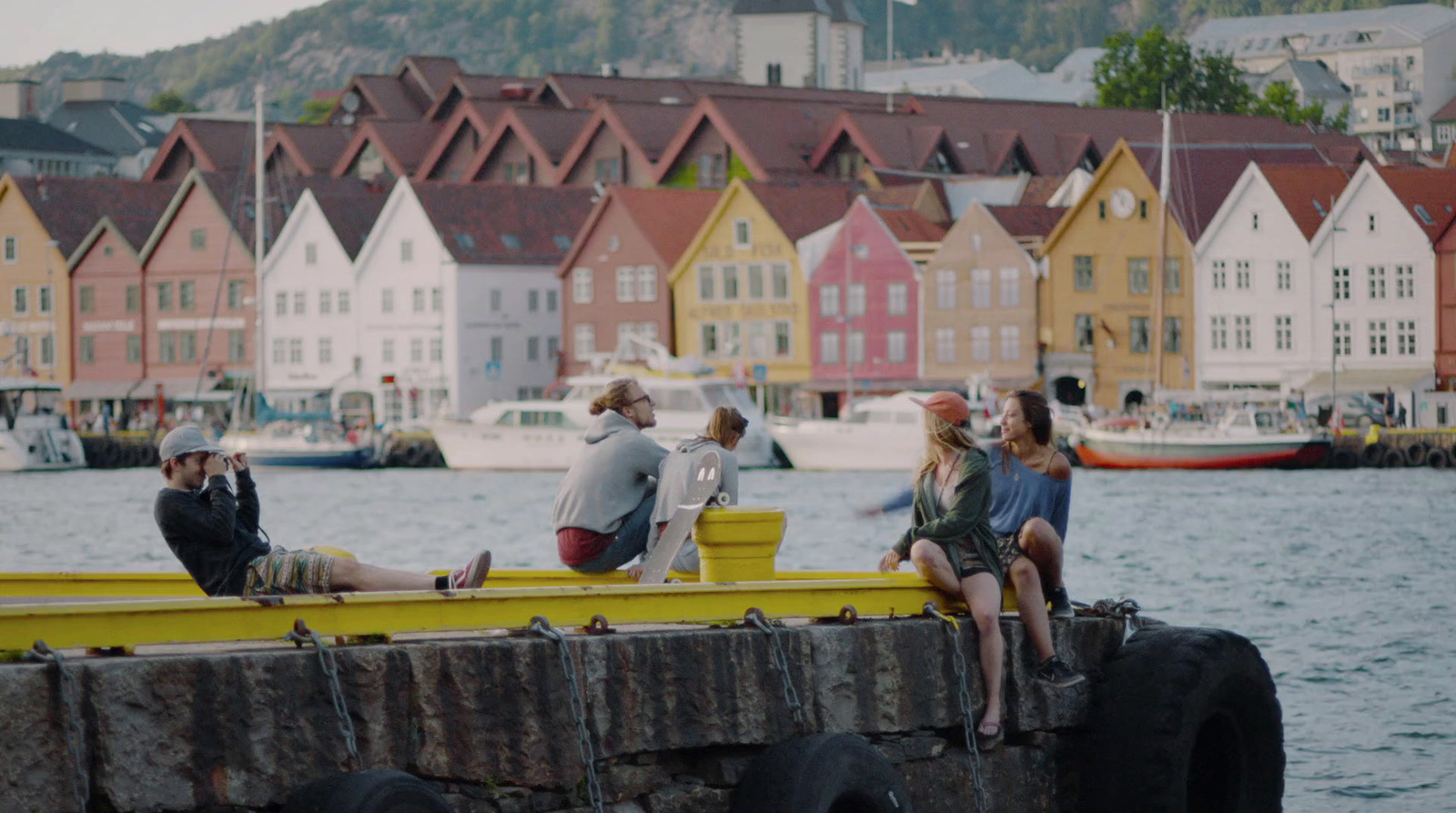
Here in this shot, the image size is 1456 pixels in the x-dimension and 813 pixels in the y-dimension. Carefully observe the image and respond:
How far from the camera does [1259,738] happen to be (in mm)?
12695

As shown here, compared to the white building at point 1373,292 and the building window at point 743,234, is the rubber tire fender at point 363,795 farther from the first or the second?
the building window at point 743,234

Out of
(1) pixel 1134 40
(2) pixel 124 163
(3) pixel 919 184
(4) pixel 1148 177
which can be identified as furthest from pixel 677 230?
(2) pixel 124 163

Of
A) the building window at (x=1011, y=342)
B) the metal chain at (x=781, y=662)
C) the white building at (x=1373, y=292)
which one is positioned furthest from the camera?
the building window at (x=1011, y=342)

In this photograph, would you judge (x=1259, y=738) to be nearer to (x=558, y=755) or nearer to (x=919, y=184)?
(x=558, y=755)

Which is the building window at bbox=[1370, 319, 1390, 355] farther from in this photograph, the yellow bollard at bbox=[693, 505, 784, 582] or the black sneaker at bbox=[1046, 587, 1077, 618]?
the yellow bollard at bbox=[693, 505, 784, 582]

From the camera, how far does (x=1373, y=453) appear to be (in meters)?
69.8

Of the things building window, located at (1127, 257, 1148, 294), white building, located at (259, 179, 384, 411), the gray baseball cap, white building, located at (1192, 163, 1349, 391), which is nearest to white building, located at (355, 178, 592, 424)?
white building, located at (259, 179, 384, 411)

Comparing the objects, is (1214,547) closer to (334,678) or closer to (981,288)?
(334,678)

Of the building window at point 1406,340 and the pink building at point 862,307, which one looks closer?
the building window at point 1406,340

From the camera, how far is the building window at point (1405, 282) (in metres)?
81.2

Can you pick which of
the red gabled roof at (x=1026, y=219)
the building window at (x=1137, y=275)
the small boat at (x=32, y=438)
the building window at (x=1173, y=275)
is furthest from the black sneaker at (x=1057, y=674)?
the red gabled roof at (x=1026, y=219)

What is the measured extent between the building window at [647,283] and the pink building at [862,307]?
19.9 feet

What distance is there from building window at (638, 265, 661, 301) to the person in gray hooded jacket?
265ft

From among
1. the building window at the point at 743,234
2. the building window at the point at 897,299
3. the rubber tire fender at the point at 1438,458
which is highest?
the building window at the point at 743,234
